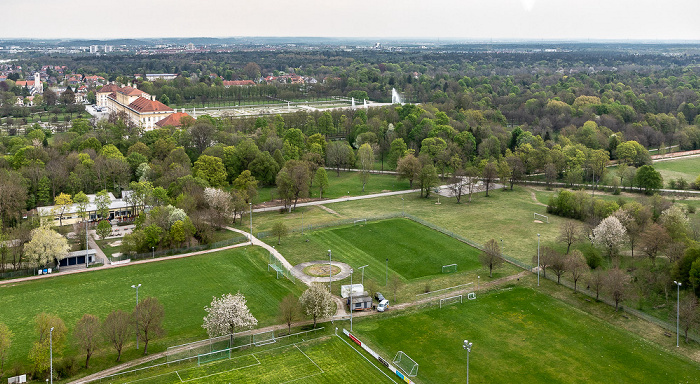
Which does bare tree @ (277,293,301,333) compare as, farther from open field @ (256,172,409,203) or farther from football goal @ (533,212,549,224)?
football goal @ (533,212,549,224)

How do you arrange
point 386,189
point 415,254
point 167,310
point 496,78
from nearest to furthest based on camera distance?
point 167,310, point 415,254, point 386,189, point 496,78

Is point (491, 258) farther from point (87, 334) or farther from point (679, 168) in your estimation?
point (679, 168)

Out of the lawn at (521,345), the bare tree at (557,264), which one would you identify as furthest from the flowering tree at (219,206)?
the bare tree at (557,264)

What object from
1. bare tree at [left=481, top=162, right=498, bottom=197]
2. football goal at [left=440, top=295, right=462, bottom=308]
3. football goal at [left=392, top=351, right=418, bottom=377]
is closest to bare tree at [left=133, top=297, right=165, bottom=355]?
football goal at [left=392, top=351, right=418, bottom=377]

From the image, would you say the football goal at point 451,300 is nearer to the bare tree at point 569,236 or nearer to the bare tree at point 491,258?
the bare tree at point 491,258

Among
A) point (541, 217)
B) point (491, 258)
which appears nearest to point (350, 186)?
point (541, 217)

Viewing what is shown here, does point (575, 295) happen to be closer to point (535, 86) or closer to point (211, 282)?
point (211, 282)

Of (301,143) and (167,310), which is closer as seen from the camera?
(167,310)

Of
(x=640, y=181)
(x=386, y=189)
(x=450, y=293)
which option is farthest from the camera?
(x=386, y=189)

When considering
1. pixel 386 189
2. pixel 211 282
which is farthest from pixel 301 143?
pixel 211 282
